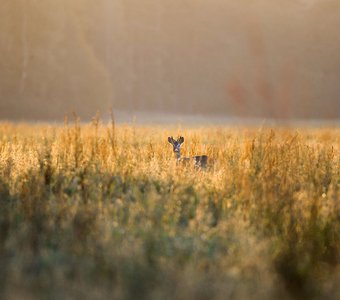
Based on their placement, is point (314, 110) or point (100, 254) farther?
point (314, 110)

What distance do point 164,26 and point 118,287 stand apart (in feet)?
198

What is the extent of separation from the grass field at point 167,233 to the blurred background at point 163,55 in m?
46.8

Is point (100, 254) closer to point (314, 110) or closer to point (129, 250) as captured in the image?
point (129, 250)

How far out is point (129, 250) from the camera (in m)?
4.13

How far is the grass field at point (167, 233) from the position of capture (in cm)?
371

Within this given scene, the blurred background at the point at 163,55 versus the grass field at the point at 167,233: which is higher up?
the blurred background at the point at 163,55

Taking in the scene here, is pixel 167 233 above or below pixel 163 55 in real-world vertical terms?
below

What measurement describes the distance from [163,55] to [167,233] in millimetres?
56969

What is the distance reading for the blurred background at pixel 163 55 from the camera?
56.0 metres

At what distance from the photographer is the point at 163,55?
60844 millimetres

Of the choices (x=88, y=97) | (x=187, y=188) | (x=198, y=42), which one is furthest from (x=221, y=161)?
(x=198, y=42)

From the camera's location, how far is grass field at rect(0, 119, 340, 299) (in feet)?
12.2

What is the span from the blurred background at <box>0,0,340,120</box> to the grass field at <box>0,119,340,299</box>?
46823 mm

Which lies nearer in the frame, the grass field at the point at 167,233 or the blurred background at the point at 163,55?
the grass field at the point at 167,233
